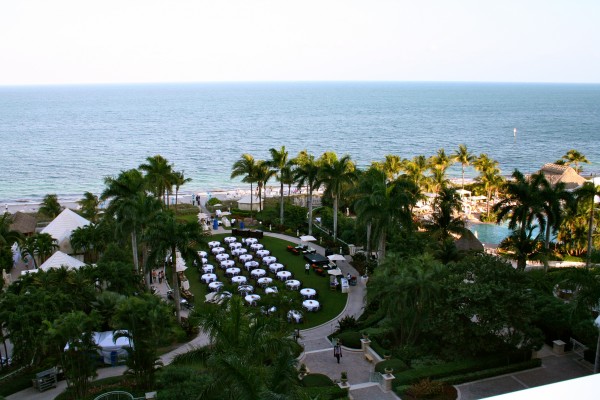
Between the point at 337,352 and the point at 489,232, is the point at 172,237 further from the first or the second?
the point at 489,232

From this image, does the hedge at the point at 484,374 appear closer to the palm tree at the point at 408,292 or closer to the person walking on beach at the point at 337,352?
the palm tree at the point at 408,292

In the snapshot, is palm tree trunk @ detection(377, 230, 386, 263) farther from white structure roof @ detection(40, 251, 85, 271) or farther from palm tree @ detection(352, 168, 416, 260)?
white structure roof @ detection(40, 251, 85, 271)

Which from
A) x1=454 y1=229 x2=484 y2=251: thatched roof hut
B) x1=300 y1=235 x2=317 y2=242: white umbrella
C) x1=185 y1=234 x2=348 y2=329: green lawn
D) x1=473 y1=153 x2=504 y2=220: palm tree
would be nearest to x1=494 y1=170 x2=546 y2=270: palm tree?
x1=454 y1=229 x2=484 y2=251: thatched roof hut

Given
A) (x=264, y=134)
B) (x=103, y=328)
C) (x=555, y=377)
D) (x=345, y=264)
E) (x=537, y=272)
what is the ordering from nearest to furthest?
(x=555, y=377)
(x=103, y=328)
(x=537, y=272)
(x=345, y=264)
(x=264, y=134)

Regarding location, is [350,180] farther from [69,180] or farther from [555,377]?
[69,180]

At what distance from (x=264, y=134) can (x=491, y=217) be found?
92899 mm

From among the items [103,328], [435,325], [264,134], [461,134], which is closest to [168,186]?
[103,328]

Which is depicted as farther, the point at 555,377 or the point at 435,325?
the point at 435,325

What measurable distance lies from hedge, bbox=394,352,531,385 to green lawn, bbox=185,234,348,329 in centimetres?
717

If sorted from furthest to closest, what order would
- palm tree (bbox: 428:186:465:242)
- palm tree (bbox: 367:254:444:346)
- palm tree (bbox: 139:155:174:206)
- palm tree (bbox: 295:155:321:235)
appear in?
palm tree (bbox: 295:155:321:235)
palm tree (bbox: 139:155:174:206)
palm tree (bbox: 428:186:465:242)
palm tree (bbox: 367:254:444:346)

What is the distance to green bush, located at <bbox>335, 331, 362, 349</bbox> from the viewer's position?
21.7 m

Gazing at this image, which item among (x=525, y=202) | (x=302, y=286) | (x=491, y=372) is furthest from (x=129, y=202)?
(x=525, y=202)

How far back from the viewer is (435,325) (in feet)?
64.0

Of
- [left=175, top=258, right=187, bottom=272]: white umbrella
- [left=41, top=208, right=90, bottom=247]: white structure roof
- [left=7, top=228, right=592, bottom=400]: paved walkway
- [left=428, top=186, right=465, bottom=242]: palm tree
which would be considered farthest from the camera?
[left=41, top=208, right=90, bottom=247]: white structure roof
